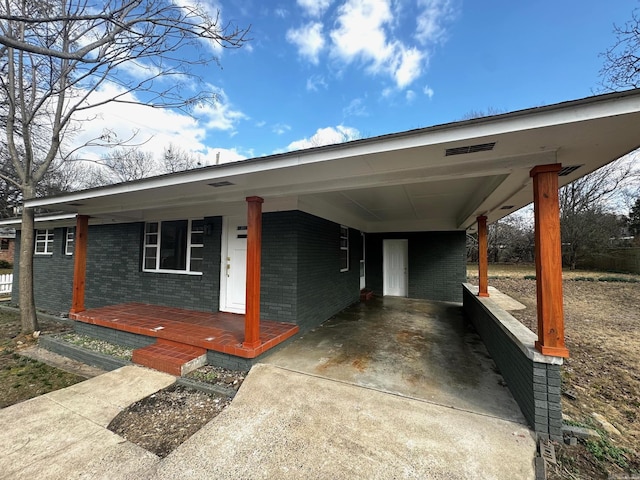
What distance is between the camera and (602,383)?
3.31m

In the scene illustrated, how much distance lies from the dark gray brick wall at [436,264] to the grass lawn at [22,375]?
8.31 m

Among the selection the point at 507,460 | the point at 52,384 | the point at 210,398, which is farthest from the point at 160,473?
the point at 52,384

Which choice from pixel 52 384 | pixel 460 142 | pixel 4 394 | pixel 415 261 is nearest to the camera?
pixel 460 142

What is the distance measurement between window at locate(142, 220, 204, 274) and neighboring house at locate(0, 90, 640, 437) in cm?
4

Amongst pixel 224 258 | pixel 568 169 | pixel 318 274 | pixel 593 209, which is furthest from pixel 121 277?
pixel 593 209

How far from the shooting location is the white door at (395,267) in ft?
29.6

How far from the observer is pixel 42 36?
4.64 m

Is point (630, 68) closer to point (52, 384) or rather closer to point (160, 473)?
point (160, 473)

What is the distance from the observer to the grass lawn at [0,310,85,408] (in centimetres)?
330

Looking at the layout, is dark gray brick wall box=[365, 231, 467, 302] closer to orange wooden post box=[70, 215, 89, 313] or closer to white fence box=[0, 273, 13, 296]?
orange wooden post box=[70, 215, 89, 313]

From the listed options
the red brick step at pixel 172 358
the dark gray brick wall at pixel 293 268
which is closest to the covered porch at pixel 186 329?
the red brick step at pixel 172 358

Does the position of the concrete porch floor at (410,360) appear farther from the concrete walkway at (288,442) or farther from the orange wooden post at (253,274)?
the orange wooden post at (253,274)

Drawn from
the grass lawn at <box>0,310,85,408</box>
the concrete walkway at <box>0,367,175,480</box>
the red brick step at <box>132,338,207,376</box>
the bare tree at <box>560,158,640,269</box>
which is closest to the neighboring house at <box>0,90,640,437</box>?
the red brick step at <box>132,338,207,376</box>

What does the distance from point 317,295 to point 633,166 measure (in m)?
24.6
